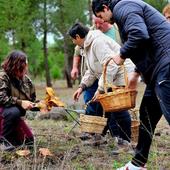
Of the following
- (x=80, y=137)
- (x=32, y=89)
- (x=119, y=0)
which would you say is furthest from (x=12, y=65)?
(x=119, y=0)

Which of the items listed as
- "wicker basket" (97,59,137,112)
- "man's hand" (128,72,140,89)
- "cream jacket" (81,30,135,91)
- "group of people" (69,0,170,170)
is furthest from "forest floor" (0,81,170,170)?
"cream jacket" (81,30,135,91)

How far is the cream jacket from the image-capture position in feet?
20.0

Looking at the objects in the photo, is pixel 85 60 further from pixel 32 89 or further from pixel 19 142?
pixel 19 142

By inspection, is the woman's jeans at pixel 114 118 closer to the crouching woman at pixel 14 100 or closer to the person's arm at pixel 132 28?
the crouching woman at pixel 14 100

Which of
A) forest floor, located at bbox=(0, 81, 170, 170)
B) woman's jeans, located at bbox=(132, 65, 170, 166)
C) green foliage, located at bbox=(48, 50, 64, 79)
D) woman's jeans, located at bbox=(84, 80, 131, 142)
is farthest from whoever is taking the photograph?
green foliage, located at bbox=(48, 50, 64, 79)

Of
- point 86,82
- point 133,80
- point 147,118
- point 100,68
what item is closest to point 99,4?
point 133,80

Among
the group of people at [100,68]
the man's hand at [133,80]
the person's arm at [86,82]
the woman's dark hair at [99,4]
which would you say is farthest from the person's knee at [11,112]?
the woman's dark hair at [99,4]

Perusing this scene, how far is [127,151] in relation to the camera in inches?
228

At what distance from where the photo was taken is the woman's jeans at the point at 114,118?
21.2ft

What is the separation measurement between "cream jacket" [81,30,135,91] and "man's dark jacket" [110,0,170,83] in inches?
68.6

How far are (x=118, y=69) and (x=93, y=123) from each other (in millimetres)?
744

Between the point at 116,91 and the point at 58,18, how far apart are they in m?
31.4

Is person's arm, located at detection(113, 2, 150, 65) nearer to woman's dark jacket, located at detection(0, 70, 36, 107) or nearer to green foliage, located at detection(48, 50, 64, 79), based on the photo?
woman's dark jacket, located at detection(0, 70, 36, 107)

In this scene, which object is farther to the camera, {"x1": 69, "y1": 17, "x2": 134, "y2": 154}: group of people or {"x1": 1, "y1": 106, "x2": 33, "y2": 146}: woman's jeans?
{"x1": 69, "y1": 17, "x2": 134, "y2": 154}: group of people
